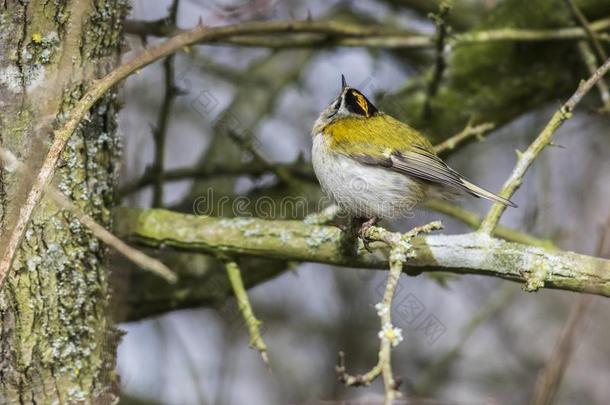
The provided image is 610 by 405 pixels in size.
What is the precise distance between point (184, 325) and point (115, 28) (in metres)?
4.45

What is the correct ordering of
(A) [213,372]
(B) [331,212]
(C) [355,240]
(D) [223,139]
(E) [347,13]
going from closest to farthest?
(C) [355,240] → (B) [331,212] → (D) [223,139] → (E) [347,13] → (A) [213,372]

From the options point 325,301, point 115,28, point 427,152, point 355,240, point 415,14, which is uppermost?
point 415,14

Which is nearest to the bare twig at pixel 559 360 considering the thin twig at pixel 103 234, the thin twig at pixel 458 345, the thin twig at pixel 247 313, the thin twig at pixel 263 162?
the thin twig at pixel 103 234

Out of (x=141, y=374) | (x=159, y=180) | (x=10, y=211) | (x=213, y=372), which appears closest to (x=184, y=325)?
(x=213, y=372)

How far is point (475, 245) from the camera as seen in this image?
2.81 m

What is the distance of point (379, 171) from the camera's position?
3.54 m

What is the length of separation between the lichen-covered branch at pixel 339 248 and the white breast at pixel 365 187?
0.82 ft

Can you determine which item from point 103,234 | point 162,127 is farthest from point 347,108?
point 103,234

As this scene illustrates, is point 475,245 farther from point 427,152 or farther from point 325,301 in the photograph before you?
point 325,301

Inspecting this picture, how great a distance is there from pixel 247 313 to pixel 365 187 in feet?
2.70

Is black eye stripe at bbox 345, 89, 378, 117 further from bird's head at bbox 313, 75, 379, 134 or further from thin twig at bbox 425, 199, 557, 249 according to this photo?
thin twig at bbox 425, 199, 557, 249

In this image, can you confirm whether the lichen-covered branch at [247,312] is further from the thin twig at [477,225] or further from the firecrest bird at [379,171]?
the thin twig at [477,225]

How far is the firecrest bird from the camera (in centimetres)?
343

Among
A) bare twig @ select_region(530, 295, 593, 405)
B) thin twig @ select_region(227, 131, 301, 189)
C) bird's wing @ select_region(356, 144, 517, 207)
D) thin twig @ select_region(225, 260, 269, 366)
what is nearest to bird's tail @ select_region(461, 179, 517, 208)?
bird's wing @ select_region(356, 144, 517, 207)
